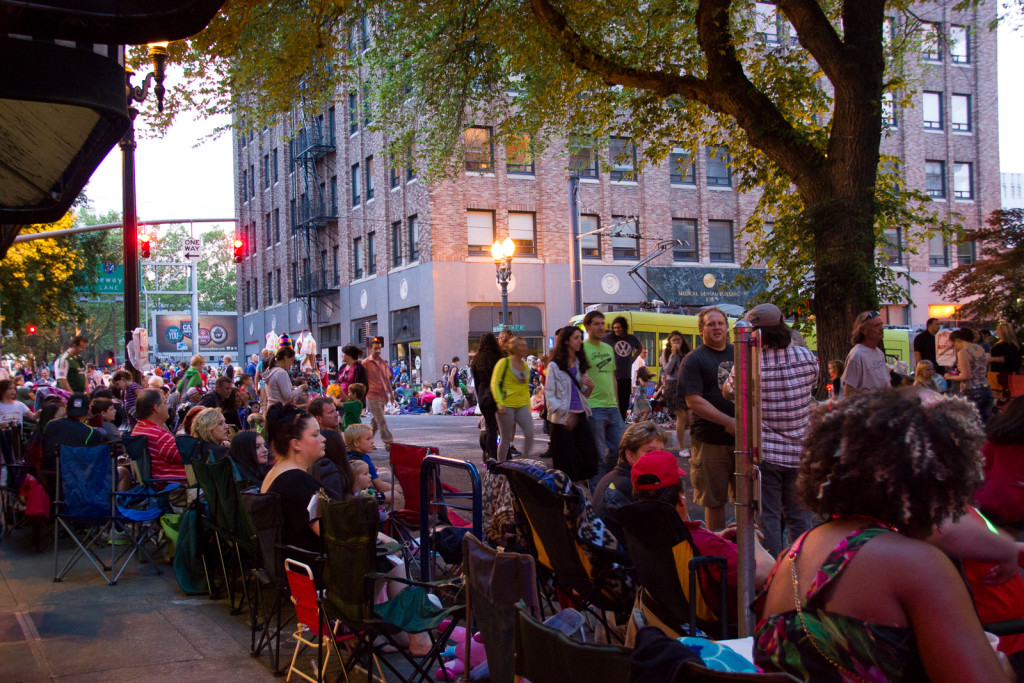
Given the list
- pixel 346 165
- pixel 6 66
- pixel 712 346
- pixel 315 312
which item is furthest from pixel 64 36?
pixel 315 312

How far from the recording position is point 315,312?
44.0 metres

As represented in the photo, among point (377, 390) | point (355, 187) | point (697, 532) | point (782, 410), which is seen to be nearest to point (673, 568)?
point (697, 532)

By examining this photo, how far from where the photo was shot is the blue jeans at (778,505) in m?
5.85

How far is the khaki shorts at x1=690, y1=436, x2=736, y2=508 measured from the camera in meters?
6.36

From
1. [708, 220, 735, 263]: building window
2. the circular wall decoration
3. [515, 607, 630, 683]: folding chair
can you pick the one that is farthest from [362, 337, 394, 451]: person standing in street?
[708, 220, 735, 263]: building window

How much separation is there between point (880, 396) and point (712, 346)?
431 centimetres

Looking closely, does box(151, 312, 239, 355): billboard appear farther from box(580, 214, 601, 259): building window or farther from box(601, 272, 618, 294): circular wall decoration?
box(601, 272, 618, 294): circular wall decoration

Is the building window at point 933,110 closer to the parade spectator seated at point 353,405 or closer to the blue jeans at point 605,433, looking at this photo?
the parade spectator seated at point 353,405

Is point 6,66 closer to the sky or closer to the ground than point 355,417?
closer to the sky

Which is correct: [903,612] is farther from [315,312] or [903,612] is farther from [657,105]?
[315,312]

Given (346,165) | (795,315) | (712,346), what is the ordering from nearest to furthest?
(712,346) → (795,315) → (346,165)

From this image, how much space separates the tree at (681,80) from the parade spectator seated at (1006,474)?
7.32 m

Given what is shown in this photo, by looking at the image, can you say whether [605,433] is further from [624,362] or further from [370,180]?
[370,180]

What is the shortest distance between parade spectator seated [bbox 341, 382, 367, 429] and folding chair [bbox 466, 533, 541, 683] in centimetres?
929
